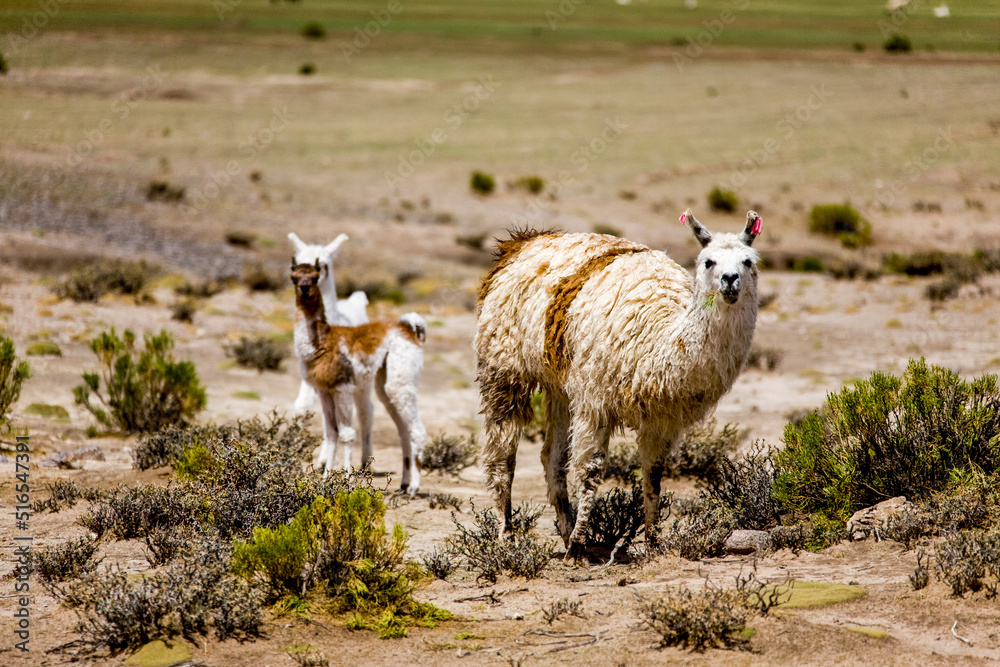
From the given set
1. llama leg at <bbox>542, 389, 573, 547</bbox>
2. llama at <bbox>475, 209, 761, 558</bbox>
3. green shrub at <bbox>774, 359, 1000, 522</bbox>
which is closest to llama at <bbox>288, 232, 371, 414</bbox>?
llama at <bbox>475, 209, 761, 558</bbox>

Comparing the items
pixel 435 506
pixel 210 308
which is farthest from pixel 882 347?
pixel 210 308

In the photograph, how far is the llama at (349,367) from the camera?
30.2ft

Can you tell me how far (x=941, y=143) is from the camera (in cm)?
3853

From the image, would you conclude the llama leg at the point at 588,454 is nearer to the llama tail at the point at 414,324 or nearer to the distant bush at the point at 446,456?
the llama tail at the point at 414,324

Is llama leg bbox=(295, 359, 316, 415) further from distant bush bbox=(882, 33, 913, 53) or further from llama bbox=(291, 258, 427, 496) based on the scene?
distant bush bbox=(882, 33, 913, 53)

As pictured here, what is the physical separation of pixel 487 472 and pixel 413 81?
4689 centimetres

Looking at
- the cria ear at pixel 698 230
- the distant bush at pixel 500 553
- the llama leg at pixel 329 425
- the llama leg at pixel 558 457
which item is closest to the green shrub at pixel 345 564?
the distant bush at pixel 500 553

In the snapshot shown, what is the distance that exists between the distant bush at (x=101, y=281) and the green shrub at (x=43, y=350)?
136 inches

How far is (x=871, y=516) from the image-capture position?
7.18 meters

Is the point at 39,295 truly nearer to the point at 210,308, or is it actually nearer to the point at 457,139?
the point at 210,308

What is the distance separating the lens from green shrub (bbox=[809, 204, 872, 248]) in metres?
29.6

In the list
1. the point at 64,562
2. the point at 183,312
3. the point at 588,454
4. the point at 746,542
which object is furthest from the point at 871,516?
the point at 183,312

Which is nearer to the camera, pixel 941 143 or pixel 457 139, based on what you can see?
pixel 941 143

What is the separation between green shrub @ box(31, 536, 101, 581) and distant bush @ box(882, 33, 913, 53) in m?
52.5
